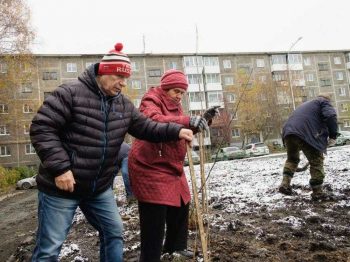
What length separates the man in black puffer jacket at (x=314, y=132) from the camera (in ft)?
17.6

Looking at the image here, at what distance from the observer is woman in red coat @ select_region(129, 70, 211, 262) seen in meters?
2.86

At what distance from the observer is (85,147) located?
2.53 meters

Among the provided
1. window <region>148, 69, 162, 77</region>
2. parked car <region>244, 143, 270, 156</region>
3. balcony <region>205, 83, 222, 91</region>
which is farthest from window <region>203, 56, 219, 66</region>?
parked car <region>244, 143, 270, 156</region>

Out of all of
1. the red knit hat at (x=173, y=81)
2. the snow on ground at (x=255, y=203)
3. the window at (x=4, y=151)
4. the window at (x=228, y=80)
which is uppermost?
the window at (x=228, y=80)

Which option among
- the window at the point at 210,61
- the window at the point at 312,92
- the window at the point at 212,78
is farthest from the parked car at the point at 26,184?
the window at the point at 312,92

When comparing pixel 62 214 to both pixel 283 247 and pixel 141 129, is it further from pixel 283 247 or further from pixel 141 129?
pixel 283 247

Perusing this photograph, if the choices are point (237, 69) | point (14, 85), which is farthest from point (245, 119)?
point (14, 85)

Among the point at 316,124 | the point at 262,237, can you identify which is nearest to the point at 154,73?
the point at 316,124

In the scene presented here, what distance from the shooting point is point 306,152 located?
5.56 metres

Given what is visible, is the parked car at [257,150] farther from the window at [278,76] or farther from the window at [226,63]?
the window at [278,76]

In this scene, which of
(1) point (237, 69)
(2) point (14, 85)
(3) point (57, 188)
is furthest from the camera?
(1) point (237, 69)

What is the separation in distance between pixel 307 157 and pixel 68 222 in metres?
3.96

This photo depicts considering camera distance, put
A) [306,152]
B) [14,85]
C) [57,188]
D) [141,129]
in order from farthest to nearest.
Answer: [14,85]
[306,152]
[141,129]
[57,188]

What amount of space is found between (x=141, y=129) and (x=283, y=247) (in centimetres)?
172
